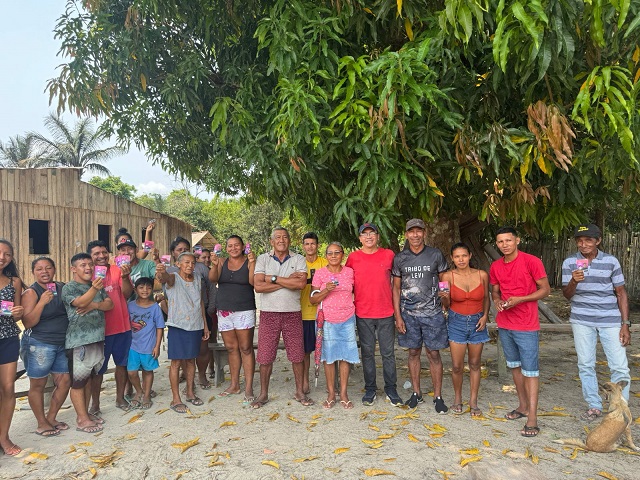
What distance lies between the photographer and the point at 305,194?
18.4ft

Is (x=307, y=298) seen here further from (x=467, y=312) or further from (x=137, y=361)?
(x=137, y=361)

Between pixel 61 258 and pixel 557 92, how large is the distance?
47.6 feet

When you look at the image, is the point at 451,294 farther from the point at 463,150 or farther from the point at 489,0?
the point at 489,0

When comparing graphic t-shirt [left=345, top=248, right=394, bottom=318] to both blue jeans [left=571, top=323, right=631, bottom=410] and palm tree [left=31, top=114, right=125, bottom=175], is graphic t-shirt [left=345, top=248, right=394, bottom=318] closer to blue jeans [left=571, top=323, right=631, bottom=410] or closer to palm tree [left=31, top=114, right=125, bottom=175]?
blue jeans [left=571, top=323, right=631, bottom=410]

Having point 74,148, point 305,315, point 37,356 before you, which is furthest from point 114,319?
point 74,148

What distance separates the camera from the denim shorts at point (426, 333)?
4516 mm

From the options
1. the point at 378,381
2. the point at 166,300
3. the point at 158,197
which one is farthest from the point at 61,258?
the point at 158,197

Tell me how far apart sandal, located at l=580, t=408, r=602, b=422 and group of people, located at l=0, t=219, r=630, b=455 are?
2 centimetres

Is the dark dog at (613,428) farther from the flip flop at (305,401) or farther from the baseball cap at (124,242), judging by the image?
the baseball cap at (124,242)

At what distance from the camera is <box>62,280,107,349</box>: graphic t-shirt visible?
4.16 meters

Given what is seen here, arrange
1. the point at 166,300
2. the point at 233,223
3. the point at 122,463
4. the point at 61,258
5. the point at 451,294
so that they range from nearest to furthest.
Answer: the point at 122,463
the point at 451,294
the point at 166,300
the point at 61,258
the point at 233,223

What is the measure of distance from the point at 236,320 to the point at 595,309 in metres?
3.61

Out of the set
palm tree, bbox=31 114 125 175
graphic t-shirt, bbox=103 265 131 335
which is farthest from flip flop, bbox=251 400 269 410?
palm tree, bbox=31 114 125 175

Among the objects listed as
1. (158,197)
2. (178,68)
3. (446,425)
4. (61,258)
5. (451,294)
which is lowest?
(446,425)
